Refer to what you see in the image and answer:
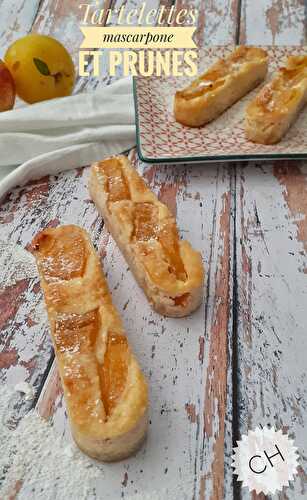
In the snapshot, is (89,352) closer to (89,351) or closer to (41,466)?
(89,351)

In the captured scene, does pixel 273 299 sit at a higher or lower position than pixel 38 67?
lower

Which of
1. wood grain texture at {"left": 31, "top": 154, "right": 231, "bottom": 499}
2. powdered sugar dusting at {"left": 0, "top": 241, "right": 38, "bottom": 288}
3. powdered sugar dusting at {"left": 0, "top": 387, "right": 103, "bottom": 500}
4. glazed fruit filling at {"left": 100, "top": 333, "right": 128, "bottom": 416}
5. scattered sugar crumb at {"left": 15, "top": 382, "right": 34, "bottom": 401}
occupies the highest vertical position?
glazed fruit filling at {"left": 100, "top": 333, "right": 128, "bottom": 416}

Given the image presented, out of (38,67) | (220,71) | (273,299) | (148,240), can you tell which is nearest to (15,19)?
(38,67)

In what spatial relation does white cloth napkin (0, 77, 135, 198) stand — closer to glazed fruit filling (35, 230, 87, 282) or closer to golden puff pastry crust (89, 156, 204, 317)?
golden puff pastry crust (89, 156, 204, 317)

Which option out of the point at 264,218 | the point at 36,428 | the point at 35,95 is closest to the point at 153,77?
the point at 35,95

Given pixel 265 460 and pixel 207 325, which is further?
pixel 207 325

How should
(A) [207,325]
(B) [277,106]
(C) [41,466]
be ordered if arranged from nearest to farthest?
(C) [41,466]
(A) [207,325]
(B) [277,106]

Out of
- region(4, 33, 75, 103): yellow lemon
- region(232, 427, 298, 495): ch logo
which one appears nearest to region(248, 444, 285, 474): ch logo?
region(232, 427, 298, 495): ch logo
